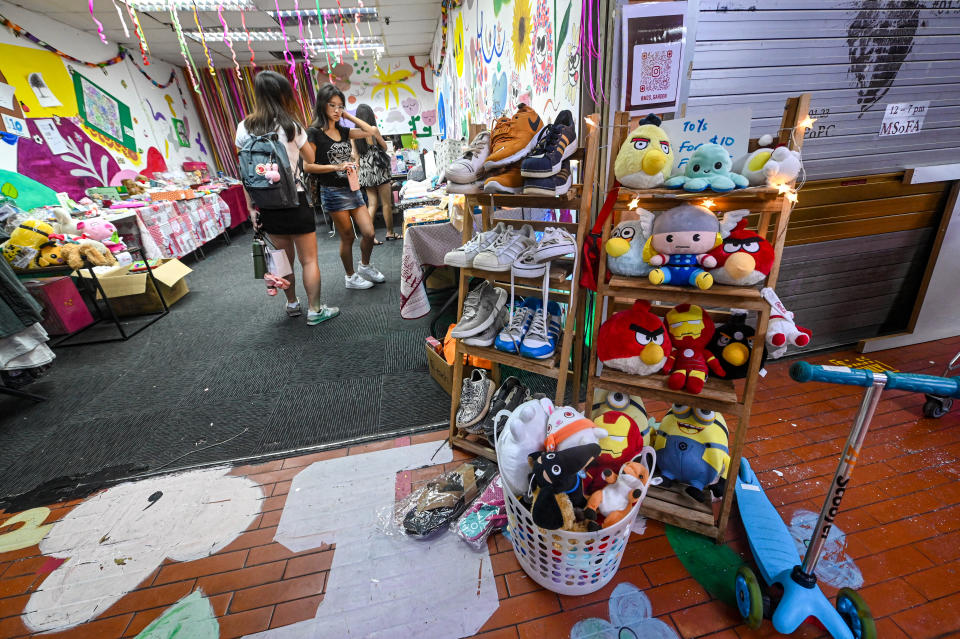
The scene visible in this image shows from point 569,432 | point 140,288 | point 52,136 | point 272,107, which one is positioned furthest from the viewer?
point 52,136

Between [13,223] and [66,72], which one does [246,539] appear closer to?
[13,223]

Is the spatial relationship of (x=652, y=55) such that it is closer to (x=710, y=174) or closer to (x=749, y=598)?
(x=710, y=174)

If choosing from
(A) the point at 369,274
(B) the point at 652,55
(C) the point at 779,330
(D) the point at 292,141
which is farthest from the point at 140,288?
(C) the point at 779,330

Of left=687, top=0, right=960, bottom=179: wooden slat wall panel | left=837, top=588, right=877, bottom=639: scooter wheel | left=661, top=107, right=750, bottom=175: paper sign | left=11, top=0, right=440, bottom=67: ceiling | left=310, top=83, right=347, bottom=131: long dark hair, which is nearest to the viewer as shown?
left=837, top=588, right=877, bottom=639: scooter wheel

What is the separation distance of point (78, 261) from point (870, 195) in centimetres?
488

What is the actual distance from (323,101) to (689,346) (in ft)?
9.70

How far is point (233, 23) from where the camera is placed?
16.9 feet

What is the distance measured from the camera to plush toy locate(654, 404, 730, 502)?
1.29 m

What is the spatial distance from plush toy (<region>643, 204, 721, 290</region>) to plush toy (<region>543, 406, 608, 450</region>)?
1.53 feet

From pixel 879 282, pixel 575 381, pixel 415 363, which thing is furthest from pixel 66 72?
pixel 879 282

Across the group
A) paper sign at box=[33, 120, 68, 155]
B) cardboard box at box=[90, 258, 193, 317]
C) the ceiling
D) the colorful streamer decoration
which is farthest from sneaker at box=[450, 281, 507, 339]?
the colorful streamer decoration

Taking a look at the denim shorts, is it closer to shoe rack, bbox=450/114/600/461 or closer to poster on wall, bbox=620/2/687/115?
shoe rack, bbox=450/114/600/461

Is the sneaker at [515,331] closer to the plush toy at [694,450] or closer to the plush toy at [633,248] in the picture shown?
the plush toy at [633,248]

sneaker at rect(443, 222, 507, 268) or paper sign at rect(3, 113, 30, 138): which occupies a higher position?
paper sign at rect(3, 113, 30, 138)
